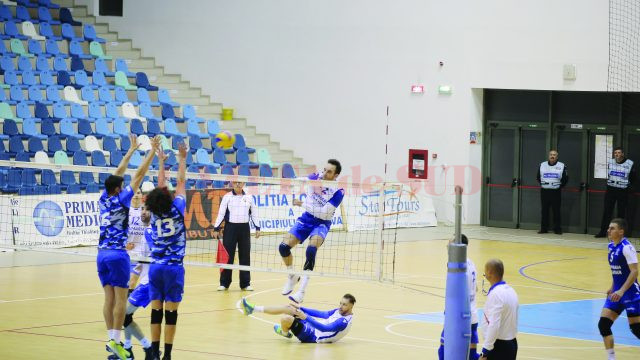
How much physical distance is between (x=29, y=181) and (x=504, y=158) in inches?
572

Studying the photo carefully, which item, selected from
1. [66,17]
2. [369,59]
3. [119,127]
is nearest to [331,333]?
[119,127]

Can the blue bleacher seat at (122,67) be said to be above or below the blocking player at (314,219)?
above

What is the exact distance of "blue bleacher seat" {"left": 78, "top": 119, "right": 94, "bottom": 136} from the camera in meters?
25.8

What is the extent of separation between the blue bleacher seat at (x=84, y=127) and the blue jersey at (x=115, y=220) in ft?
48.1

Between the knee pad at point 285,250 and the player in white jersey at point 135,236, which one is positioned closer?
the player in white jersey at point 135,236

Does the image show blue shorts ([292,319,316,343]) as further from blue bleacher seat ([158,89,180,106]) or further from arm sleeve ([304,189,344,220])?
blue bleacher seat ([158,89,180,106])

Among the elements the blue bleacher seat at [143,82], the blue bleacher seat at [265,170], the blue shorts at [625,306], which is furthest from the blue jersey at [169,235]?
the blue bleacher seat at [143,82]

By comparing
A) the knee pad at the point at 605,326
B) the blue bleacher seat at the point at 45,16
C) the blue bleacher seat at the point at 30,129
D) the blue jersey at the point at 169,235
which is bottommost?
the knee pad at the point at 605,326

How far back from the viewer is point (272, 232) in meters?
25.8

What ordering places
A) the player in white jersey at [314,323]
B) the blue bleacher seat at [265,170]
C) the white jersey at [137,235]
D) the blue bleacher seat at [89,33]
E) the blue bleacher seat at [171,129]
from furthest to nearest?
the blue bleacher seat at [89,33] → the blue bleacher seat at [265,170] → the blue bleacher seat at [171,129] → the white jersey at [137,235] → the player in white jersey at [314,323]

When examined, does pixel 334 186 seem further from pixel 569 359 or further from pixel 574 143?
pixel 574 143

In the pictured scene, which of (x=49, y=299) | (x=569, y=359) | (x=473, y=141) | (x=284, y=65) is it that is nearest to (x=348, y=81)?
(x=284, y=65)

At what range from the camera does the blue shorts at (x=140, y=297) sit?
1272cm

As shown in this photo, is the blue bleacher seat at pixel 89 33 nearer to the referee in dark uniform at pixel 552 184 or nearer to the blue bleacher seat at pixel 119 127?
the blue bleacher seat at pixel 119 127
